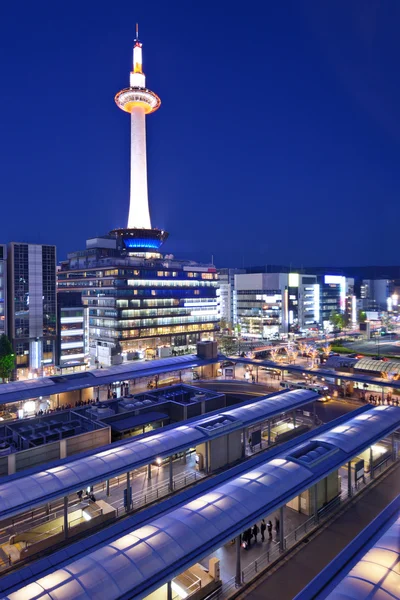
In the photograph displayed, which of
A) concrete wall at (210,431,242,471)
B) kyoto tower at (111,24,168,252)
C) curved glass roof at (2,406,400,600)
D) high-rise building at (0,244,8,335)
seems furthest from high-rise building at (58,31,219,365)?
curved glass roof at (2,406,400,600)

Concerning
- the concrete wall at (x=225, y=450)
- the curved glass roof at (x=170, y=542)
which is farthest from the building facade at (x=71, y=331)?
the curved glass roof at (x=170, y=542)

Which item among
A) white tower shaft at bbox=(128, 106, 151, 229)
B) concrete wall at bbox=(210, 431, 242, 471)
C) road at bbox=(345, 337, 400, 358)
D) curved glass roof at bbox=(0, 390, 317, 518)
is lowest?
concrete wall at bbox=(210, 431, 242, 471)

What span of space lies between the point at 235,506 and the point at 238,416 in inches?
489

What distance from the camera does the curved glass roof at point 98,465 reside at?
18.7m

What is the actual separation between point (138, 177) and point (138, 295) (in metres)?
45.6

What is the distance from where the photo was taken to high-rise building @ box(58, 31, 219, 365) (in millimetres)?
80812

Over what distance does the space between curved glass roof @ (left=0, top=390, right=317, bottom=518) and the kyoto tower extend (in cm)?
8257

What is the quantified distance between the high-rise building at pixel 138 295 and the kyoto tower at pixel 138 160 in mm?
407

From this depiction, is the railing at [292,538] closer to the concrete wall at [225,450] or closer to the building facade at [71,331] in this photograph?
the concrete wall at [225,450]

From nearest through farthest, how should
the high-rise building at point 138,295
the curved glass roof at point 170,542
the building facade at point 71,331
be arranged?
the curved glass roof at point 170,542 → the building facade at point 71,331 → the high-rise building at point 138,295

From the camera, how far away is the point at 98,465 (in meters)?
21.3

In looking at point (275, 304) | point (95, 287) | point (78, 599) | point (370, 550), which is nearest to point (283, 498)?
point (370, 550)

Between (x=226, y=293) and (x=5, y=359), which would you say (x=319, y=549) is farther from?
(x=226, y=293)

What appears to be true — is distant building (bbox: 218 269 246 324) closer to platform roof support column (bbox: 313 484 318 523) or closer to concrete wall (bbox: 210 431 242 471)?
concrete wall (bbox: 210 431 242 471)
